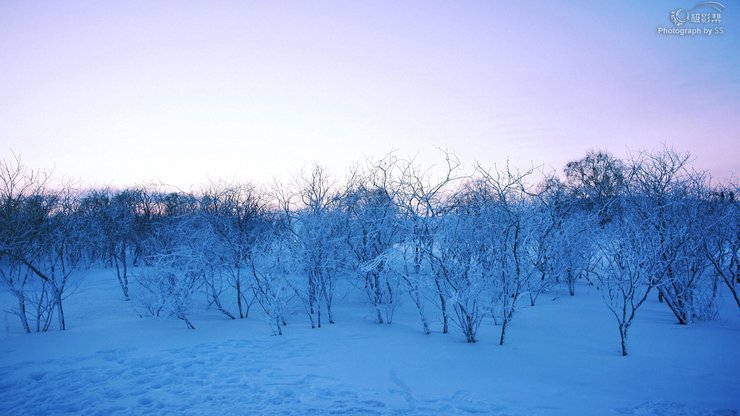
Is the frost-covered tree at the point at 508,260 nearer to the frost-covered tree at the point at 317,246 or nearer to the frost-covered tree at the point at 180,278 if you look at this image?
the frost-covered tree at the point at 317,246

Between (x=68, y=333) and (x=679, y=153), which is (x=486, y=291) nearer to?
(x=679, y=153)

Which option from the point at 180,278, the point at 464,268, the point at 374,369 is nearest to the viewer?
the point at 374,369

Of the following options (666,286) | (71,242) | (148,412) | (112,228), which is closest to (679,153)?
(666,286)

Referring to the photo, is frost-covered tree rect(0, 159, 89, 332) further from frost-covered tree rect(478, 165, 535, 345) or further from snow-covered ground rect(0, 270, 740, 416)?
frost-covered tree rect(478, 165, 535, 345)

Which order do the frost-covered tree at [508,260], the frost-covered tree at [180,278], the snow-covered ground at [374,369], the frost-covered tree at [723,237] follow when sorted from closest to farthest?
the snow-covered ground at [374,369] < the frost-covered tree at [508,260] < the frost-covered tree at [723,237] < the frost-covered tree at [180,278]

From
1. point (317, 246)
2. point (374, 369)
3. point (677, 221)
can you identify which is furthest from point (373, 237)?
point (677, 221)

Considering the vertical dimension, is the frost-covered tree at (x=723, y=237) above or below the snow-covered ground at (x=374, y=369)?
above

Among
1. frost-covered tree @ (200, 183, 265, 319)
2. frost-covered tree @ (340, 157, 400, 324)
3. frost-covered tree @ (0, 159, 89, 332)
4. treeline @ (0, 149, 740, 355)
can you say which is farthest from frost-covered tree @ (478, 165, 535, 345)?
frost-covered tree @ (0, 159, 89, 332)

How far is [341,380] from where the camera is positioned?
19.2 feet

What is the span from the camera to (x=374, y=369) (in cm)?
636

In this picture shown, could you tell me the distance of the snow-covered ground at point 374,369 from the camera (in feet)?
16.0

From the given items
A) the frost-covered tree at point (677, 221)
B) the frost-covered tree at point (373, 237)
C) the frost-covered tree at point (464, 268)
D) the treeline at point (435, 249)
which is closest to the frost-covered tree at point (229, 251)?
the treeline at point (435, 249)

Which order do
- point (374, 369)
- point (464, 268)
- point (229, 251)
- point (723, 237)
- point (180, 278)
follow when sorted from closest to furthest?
point (374, 369) → point (464, 268) → point (723, 237) → point (180, 278) → point (229, 251)

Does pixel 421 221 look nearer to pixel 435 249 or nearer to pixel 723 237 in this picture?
pixel 435 249
